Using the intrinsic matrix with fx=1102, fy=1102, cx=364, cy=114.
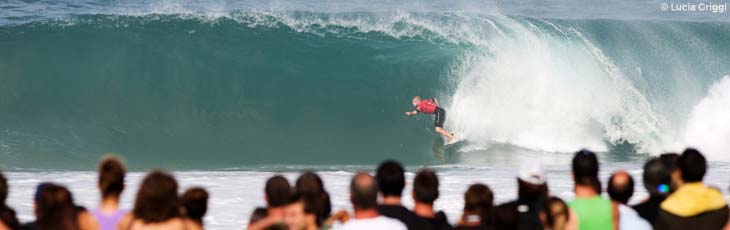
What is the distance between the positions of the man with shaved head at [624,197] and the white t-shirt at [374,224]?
1.12 metres

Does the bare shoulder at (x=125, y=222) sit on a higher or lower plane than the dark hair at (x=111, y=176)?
lower

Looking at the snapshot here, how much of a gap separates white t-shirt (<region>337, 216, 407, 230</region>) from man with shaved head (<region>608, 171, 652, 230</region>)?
3.67 feet

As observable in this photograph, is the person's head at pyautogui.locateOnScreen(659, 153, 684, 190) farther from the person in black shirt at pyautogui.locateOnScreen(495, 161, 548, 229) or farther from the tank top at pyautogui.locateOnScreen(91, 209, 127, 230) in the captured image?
the tank top at pyautogui.locateOnScreen(91, 209, 127, 230)

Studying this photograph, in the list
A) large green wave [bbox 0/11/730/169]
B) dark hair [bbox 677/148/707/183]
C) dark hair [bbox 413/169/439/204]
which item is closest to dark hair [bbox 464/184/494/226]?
dark hair [bbox 413/169/439/204]

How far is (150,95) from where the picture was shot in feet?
65.4

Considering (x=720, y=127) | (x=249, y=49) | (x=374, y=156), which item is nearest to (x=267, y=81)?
(x=249, y=49)

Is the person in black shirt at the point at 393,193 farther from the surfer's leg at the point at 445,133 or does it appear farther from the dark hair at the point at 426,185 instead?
the surfer's leg at the point at 445,133

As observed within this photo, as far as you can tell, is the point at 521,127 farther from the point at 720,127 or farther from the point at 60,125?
the point at 60,125

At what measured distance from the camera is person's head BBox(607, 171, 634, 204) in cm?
512

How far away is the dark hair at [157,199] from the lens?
434 cm

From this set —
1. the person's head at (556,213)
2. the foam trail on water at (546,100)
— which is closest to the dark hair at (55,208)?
the person's head at (556,213)

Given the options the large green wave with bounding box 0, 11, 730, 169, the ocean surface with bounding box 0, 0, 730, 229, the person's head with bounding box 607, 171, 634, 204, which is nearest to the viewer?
the person's head with bounding box 607, 171, 634, 204

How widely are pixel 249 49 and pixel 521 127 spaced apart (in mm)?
6102

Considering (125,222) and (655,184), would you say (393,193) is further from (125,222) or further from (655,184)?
(655,184)
